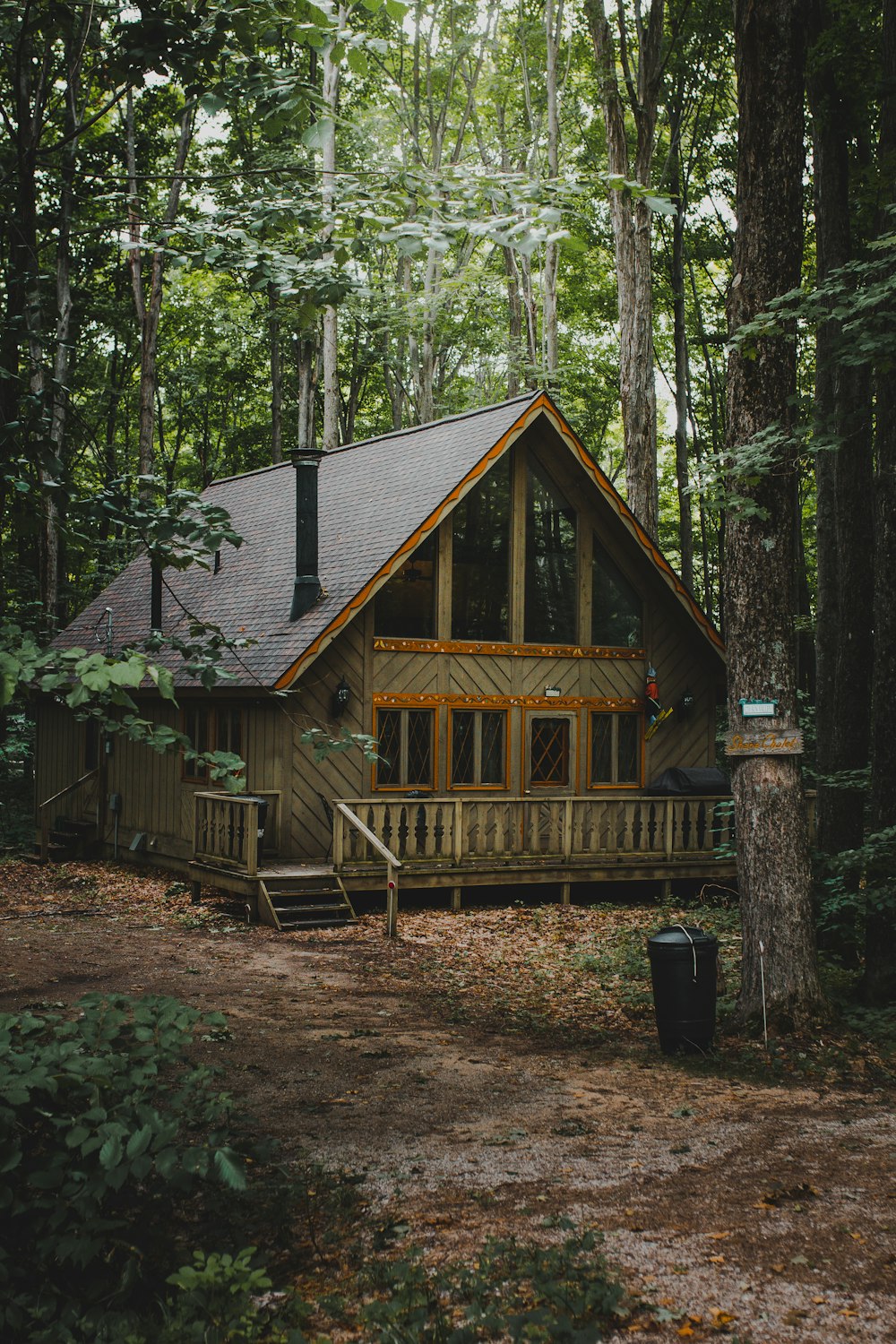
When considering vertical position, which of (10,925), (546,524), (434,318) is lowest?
(10,925)

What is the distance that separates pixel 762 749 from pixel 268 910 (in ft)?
23.9

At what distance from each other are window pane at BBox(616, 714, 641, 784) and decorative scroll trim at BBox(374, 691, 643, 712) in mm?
202

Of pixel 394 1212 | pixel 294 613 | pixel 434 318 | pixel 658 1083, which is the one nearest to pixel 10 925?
pixel 294 613

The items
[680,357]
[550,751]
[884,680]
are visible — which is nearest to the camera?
[884,680]

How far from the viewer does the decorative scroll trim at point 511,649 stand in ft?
56.1

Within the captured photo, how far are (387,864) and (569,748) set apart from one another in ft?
15.2

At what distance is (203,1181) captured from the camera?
5.95m

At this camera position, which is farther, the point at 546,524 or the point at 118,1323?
the point at 546,524

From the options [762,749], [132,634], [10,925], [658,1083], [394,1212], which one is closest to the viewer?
[394,1212]

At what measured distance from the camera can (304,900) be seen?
14.8 m

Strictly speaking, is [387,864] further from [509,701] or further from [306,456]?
[306,456]

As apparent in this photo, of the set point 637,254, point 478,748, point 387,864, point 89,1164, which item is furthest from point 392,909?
point 637,254

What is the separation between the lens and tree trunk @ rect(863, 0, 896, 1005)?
9883 mm

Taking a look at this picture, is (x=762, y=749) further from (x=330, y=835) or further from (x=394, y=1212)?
(x=330, y=835)
